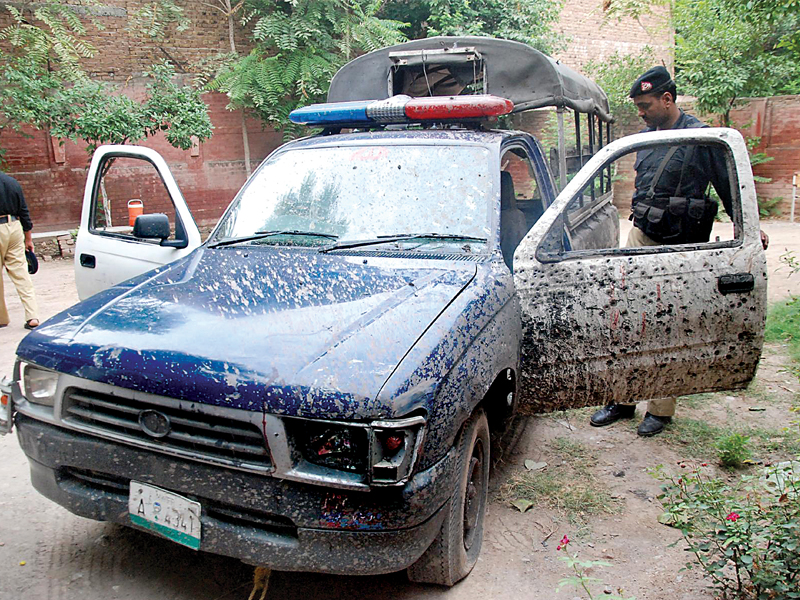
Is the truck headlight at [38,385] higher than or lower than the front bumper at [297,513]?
higher

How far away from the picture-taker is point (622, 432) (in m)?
4.39

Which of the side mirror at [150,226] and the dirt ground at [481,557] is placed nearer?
the dirt ground at [481,557]

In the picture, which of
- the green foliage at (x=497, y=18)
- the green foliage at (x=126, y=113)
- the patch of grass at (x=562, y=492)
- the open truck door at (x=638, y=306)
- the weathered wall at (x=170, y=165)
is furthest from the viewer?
the green foliage at (x=497, y=18)

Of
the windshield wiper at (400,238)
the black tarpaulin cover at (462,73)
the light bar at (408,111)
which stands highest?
the black tarpaulin cover at (462,73)

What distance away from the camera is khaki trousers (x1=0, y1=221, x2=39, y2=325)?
23.0 ft

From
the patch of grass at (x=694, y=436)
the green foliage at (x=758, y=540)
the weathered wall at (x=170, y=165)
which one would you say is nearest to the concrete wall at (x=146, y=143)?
the weathered wall at (x=170, y=165)

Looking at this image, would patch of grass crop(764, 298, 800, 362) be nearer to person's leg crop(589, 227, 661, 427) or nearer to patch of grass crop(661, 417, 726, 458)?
patch of grass crop(661, 417, 726, 458)

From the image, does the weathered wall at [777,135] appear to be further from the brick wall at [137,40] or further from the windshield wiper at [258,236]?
the windshield wiper at [258,236]

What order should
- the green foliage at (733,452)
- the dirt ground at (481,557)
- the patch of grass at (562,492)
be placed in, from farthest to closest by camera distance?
1. the green foliage at (733,452)
2. the patch of grass at (562,492)
3. the dirt ground at (481,557)

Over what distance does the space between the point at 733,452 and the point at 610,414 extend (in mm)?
889

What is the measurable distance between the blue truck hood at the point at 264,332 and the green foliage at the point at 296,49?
9554 millimetres

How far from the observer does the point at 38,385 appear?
261 centimetres

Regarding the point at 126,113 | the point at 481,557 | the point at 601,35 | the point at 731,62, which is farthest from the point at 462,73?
the point at 601,35

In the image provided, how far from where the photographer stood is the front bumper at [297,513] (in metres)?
2.20
